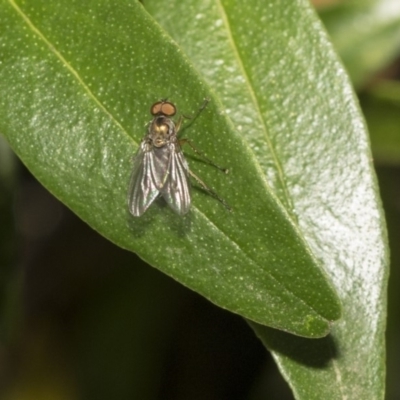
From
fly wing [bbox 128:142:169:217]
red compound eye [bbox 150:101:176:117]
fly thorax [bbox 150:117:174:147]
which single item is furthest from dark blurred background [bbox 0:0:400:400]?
red compound eye [bbox 150:101:176:117]

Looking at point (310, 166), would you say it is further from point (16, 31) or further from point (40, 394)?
point (40, 394)

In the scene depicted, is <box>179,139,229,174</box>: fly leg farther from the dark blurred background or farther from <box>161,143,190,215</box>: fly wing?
the dark blurred background

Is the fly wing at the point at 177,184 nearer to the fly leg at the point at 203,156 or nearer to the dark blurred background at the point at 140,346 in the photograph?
the fly leg at the point at 203,156

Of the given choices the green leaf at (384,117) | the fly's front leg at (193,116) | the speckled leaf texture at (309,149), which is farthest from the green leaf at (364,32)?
the fly's front leg at (193,116)

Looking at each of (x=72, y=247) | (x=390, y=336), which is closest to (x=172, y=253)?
(x=390, y=336)

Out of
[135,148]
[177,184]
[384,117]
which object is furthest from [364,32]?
[135,148]
